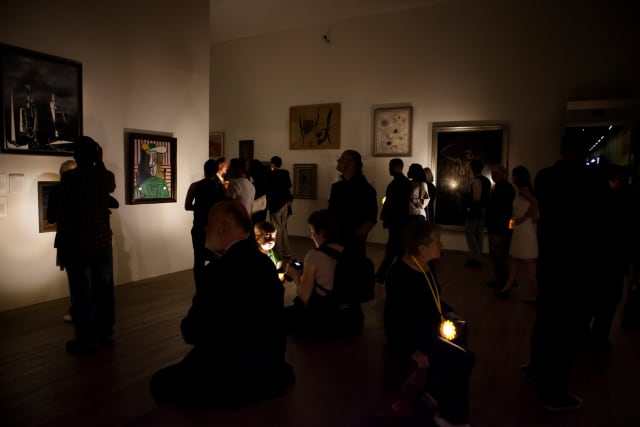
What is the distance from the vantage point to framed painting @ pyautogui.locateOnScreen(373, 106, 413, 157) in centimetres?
988

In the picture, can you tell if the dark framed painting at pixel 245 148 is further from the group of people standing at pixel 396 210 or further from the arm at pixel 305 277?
the arm at pixel 305 277

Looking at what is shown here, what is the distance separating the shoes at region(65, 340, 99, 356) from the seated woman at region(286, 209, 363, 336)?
5.46 ft

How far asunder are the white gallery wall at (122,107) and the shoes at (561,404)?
5247 millimetres

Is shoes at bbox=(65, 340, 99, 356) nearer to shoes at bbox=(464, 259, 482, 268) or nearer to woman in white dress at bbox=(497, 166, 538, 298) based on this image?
woman in white dress at bbox=(497, 166, 538, 298)

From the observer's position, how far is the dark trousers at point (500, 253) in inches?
231

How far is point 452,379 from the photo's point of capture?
2.45m

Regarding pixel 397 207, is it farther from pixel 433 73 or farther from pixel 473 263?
pixel 433 73

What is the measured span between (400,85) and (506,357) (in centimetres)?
739

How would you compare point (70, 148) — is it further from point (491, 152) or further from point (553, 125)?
point (553, 125)

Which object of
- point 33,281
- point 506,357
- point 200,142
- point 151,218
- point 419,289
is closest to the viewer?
point 419,289

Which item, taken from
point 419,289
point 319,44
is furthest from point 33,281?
point 319,44

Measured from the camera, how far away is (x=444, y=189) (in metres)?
9.54

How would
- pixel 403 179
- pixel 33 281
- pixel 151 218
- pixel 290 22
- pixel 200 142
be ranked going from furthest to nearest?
pixel 290 22 → pixel 200 142 → pixel 151 218 → pixel 403 179 → pixel 33 281

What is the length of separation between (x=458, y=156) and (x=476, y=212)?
1.90 metres
